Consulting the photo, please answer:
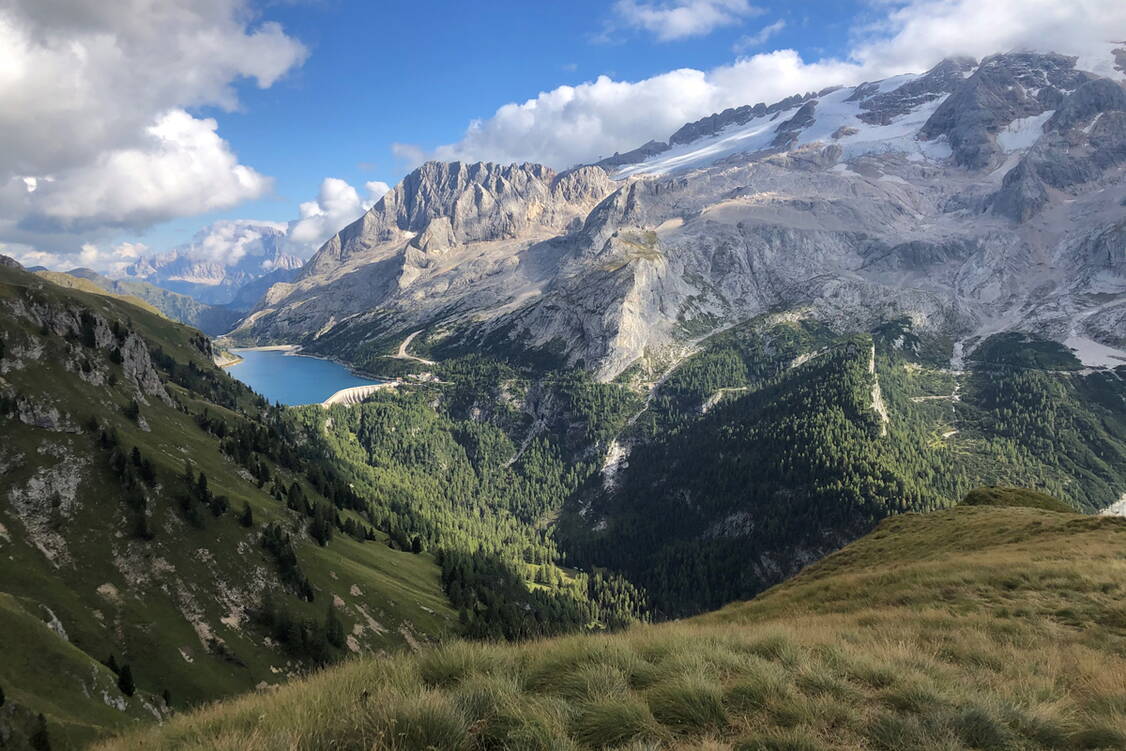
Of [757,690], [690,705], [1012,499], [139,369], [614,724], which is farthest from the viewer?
[139,369]

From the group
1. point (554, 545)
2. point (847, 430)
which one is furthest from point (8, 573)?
point (847, 430)

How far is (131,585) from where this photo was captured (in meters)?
54.8

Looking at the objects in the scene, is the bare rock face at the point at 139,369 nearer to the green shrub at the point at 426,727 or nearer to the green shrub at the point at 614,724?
the green shrub at the point at 426,727

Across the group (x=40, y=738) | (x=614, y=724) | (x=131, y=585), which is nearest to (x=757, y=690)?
(x=614, y=724)

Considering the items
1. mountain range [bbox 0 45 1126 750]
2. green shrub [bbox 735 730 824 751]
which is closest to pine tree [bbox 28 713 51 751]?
mountain range [bbox 0 45 1126 750]

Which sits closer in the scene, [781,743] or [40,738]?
[781,743]

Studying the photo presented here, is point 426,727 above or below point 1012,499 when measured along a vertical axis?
above

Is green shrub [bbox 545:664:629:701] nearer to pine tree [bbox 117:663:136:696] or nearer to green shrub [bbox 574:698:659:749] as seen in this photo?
green shrub [bbox 574:698:659:749]

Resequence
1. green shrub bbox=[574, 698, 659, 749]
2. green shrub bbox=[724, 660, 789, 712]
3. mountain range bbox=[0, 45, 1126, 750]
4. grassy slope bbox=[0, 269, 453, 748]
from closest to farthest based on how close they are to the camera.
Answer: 1. green shrub bbox=[574, 698, 659, 749]
2. mountain range bbox=[0, 45, 1126, 750]
3. green shrub bbox=[724, 660, 789, 712]
4. grassy slope bbox=[0, 269, 453, 748]

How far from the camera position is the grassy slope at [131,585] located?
36.5 metres

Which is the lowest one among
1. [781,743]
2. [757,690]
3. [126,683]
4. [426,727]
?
[126,683]

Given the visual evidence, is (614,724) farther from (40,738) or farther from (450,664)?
(40,738)

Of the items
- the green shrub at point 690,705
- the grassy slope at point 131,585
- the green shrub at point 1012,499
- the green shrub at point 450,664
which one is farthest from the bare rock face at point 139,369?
the green shrub at point 1012,499

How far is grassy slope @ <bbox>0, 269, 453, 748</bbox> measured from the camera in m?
36.5
